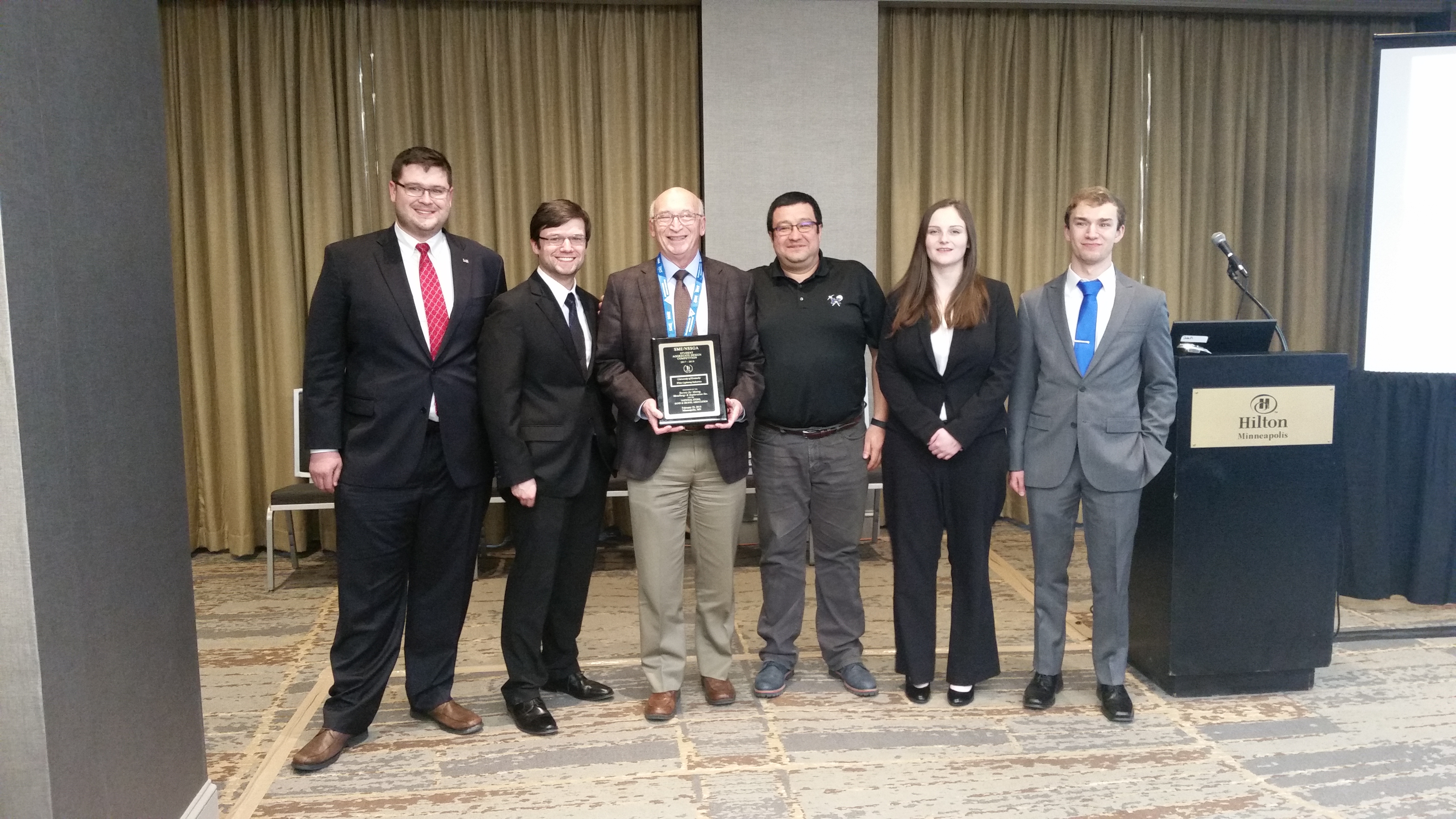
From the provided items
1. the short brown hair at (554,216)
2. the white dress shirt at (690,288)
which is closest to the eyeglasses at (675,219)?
the white dress shirt at (690,288)

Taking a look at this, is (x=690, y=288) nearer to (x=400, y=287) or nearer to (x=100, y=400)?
(x=400, y=287)

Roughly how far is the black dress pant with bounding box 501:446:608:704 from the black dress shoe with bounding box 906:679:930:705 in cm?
109

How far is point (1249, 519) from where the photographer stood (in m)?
3.12

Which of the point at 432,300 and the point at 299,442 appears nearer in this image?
the point at 432,300

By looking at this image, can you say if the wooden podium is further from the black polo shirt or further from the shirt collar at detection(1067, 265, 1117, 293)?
the black polo shirt

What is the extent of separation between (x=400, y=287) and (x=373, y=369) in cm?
24

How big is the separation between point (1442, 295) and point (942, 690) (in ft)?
8.56

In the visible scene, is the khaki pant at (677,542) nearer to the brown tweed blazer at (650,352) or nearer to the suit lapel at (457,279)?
the brown tweed blazer at (650,352)

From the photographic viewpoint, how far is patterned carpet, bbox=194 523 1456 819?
2.53 m

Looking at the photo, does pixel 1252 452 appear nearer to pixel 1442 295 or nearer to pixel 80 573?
pixel 1442 295


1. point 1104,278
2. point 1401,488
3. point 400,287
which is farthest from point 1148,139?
point 400,287

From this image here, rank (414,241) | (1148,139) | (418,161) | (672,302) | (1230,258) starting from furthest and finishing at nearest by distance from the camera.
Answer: (1148,139) → (1230,258) → (672,302) → (414,241) → (418,161)

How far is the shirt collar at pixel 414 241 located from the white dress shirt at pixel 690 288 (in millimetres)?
644

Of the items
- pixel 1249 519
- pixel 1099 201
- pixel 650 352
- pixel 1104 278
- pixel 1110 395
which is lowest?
pixel 1249 519
